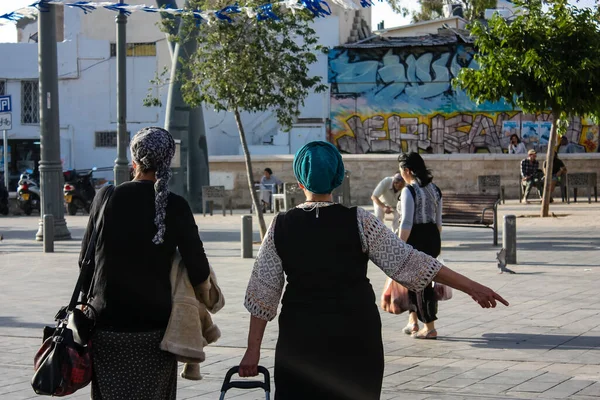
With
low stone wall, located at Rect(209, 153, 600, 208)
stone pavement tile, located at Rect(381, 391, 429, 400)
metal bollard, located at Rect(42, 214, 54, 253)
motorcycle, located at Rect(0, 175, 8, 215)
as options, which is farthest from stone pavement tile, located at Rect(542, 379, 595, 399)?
motorcycle, located at Rect(0, 175, 8, 215)

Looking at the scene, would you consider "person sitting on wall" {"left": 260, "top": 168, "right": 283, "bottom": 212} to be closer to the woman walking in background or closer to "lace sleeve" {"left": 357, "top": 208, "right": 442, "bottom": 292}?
the woman walking in background

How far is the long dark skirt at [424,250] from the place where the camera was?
342 inches

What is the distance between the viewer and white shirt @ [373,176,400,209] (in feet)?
47.3

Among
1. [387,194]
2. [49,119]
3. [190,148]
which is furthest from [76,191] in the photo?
[387,194]

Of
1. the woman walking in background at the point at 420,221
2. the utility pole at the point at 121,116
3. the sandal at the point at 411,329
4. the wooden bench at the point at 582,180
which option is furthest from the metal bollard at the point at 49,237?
the wooden bench at the point at 582,180

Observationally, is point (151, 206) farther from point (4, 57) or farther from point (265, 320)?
point (4, 57)

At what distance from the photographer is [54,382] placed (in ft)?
13.3

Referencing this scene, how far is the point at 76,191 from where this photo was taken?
97.8ft

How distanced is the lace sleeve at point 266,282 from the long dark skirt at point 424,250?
460cm

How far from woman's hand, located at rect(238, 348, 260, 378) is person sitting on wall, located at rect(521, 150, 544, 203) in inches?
921

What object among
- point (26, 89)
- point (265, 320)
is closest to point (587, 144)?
point (26, 89)

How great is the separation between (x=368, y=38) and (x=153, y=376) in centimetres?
3843

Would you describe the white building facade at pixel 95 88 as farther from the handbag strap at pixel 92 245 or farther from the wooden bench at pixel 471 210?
the handbag strap at pixel 92 245

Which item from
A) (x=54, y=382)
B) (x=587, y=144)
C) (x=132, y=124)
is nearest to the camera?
(x=54, y=382)
